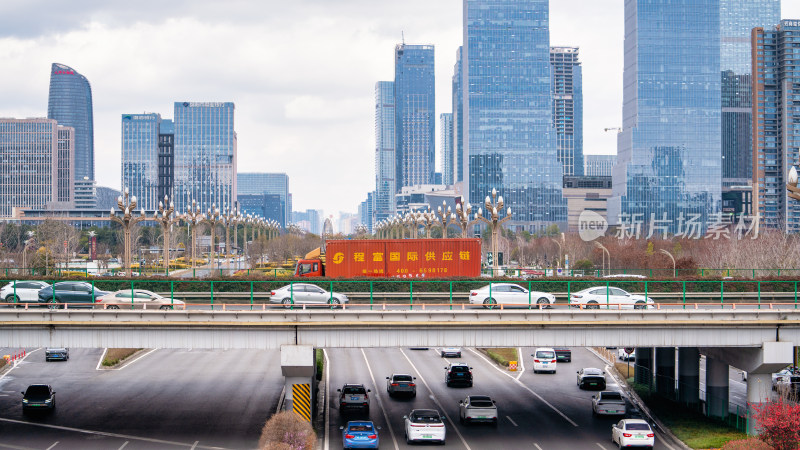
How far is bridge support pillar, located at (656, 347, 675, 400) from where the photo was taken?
40469 millimetres

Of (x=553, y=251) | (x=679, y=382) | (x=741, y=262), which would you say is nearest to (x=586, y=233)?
(x=553, y=251)

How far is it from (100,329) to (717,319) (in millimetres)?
24303

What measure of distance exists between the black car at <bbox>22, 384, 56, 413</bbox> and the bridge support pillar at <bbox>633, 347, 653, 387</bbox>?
30.6 metres

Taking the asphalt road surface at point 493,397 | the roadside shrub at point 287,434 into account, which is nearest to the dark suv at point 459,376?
the asphalt road surface at point 493,397

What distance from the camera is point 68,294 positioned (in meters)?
33.9

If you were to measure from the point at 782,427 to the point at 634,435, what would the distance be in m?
5.58

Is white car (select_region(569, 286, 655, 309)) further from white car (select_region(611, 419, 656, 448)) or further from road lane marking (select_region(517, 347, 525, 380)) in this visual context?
road lane marking (select_region(517, 347, 525, 380))

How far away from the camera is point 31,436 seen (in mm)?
31375

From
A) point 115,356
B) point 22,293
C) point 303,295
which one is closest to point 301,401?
point 303,295

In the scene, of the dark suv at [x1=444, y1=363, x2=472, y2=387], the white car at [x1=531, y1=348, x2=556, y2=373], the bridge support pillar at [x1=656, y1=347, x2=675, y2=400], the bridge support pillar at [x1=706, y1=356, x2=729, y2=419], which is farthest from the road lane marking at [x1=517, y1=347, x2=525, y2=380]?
the bridge support pillar at [x1=706, y1=356, x2=729, y2=419]

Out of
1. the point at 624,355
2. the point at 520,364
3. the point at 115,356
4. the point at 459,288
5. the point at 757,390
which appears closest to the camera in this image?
the point at 757,390

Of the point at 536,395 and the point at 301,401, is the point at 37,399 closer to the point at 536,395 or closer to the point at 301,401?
the point at 301,401

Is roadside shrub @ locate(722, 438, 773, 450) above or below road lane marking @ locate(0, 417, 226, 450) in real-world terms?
above

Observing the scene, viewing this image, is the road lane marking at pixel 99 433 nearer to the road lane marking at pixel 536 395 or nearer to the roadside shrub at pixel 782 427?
the road lane marking at pixel 536 395
